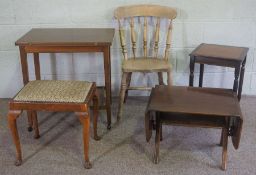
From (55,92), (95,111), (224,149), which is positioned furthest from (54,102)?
(224,149)

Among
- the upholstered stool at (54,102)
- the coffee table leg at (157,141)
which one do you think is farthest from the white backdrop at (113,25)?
the coffee table leg at (157,141)

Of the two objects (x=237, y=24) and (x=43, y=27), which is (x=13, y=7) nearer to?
(x=43, y=27)

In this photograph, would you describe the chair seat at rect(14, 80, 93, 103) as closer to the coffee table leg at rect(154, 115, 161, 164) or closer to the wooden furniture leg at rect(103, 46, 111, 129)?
the wooden furniture leg at rect(103, 46, 111, 129)

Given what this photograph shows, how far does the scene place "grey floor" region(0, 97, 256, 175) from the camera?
217cm

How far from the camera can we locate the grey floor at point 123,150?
2172mm

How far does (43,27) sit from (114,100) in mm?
924

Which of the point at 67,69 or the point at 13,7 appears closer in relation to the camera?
the point at 13,7

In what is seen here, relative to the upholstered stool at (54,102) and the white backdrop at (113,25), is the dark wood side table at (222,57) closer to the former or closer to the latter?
the white backdrop at (113,25)

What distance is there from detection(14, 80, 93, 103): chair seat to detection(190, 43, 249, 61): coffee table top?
0.98 metres

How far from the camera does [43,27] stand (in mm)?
2994

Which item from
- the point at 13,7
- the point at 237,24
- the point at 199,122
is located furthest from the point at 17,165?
the point at 237,24

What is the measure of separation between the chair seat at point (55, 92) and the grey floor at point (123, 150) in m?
0.46

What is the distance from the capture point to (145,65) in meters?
2.73

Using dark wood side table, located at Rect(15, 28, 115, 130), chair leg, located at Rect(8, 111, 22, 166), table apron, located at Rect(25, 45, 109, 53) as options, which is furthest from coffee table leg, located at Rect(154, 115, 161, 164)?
chair leg, located at Rect(8, 111, 22, 166)
